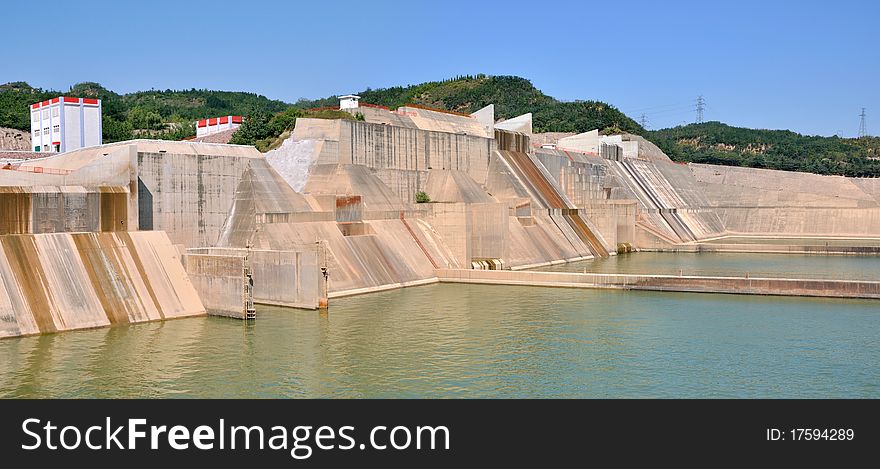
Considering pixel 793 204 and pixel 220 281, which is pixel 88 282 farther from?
pixel 793 204

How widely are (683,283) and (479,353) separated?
547 inches

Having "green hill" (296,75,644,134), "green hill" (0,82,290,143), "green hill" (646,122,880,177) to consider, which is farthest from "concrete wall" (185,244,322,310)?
"green hill" (646,122,880,177)

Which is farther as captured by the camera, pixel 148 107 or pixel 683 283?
pixel 148 107

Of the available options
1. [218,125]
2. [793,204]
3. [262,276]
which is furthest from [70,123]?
[793,204]

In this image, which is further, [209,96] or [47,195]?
[209,96]

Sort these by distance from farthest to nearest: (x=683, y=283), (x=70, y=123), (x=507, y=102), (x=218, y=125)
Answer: (x=507, y=102)
(x=218, y=125)
(x=70, y=123)
(x=683, y=283)

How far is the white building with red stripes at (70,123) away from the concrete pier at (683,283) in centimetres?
2581

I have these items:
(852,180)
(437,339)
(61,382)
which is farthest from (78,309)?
(852,180)

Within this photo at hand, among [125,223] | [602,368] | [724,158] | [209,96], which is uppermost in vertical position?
[209,96]

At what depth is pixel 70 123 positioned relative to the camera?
47.6 meters

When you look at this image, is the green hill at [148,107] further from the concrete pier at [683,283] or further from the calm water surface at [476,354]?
the calm water surface at [476,354]
